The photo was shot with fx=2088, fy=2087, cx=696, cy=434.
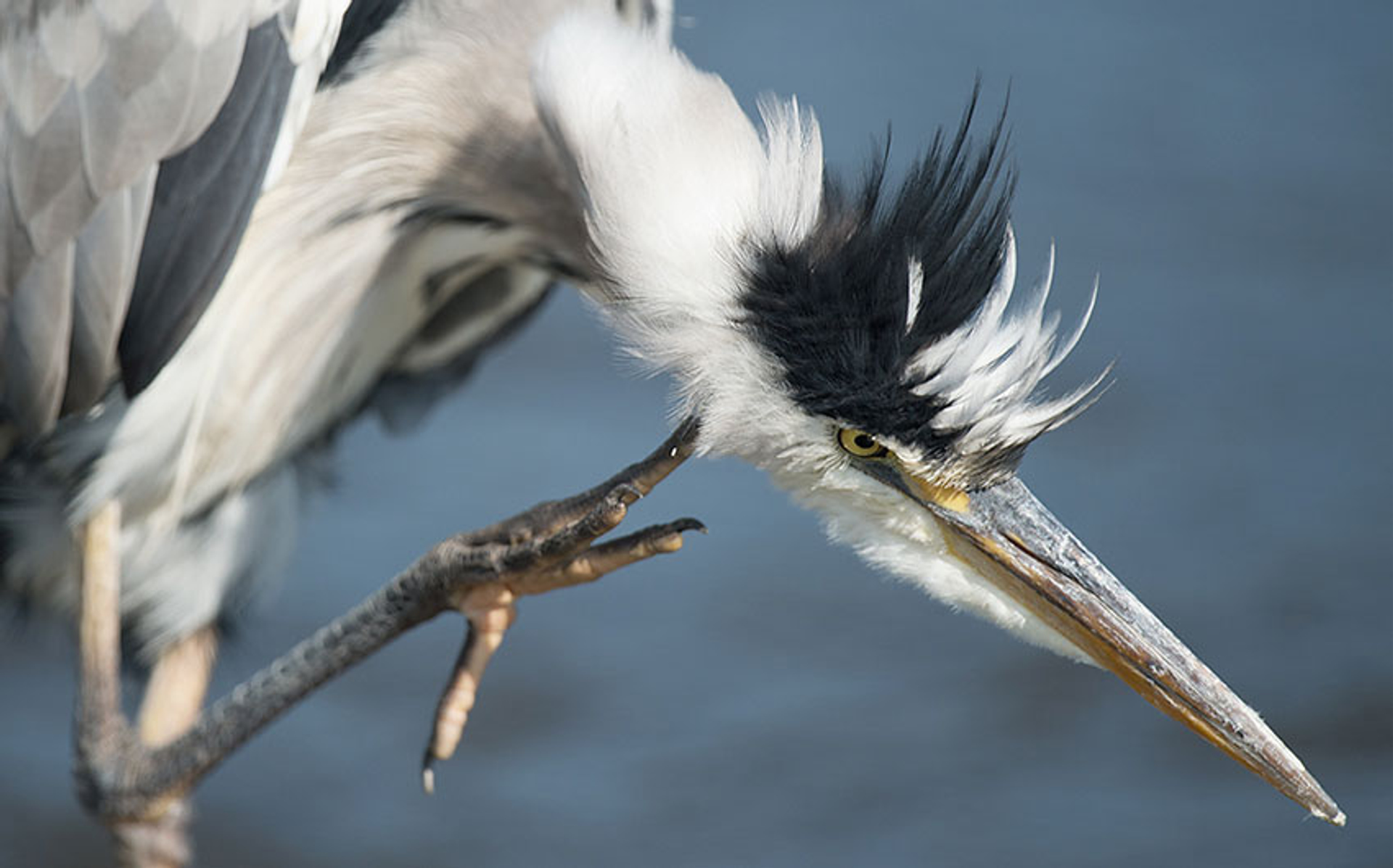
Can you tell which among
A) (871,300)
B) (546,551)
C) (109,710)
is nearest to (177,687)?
(109,710)

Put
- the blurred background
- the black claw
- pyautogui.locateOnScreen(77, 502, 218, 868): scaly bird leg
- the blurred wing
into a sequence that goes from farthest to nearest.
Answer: the blurred background < pyautogui.locateOnScreen(77, 502, 218, 868): scaly bird leg < the blurred wing < the black claw

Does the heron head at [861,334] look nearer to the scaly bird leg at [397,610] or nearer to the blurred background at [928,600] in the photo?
the scaly bird leg at [397,610]

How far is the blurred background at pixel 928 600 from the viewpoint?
347 cm

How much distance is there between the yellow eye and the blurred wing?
69 cm

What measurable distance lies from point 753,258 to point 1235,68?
333 centimetres

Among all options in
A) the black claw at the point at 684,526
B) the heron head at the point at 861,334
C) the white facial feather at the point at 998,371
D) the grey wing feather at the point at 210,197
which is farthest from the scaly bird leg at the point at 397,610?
the grey wing feather at the point at 210,197

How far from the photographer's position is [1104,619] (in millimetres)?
2084

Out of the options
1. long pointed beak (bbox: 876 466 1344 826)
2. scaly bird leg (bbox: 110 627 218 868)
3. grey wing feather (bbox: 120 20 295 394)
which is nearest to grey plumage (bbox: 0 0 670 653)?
grey wing feather (bbox: 120 20 295 394)

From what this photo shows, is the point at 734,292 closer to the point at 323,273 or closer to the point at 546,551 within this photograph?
the point at 546,551

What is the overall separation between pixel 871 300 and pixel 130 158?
32.5 inches

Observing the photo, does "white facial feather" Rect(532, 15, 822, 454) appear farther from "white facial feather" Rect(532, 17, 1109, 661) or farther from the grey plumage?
the grey plumage

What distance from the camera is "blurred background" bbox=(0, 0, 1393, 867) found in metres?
3.47

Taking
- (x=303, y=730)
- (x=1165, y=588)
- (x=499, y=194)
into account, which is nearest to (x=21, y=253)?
(x=499, y=194)

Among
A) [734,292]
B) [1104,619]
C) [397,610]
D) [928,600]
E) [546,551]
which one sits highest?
[734,292]
